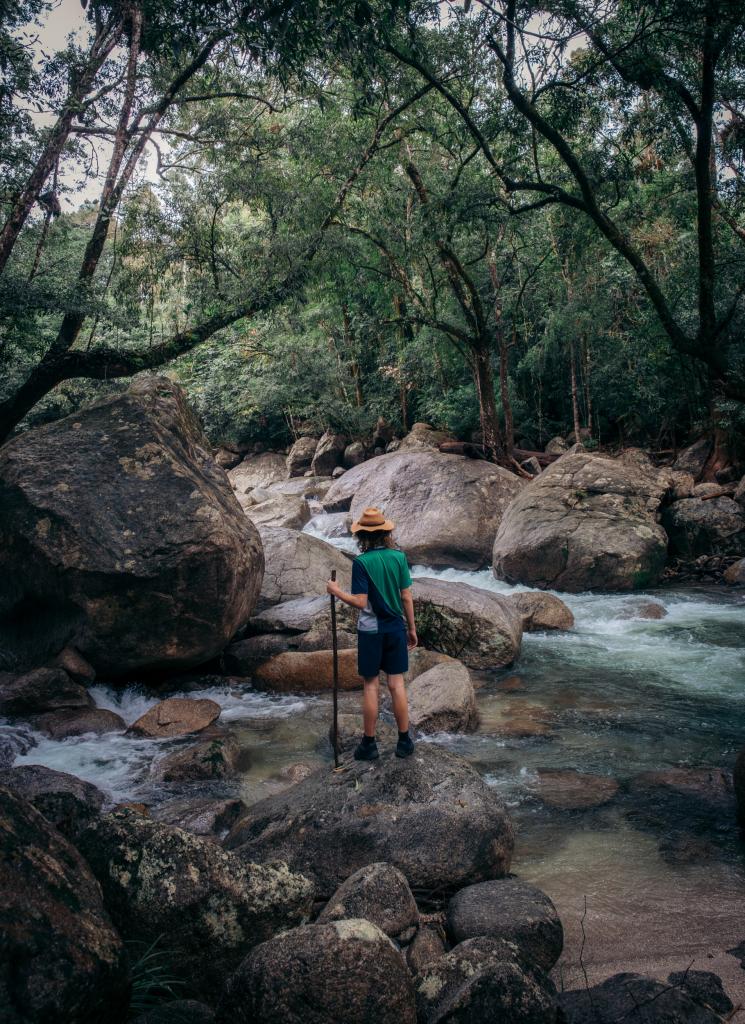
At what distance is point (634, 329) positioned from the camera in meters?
17.5

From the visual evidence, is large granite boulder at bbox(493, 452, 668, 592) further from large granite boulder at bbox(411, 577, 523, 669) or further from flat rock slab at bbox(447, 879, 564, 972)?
flat rock slab at bbox(447, 879, 564, 972)

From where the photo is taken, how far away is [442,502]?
15.0 metres

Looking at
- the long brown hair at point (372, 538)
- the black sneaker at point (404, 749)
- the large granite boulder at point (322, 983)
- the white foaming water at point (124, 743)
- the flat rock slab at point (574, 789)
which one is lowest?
the white foaming water at point (124, 743)

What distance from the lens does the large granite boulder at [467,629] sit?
28.1ft

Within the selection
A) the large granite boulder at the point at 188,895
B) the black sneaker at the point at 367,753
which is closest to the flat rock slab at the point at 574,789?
the black sneaker at the point at 367,753

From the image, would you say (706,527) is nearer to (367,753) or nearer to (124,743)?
(367,753)

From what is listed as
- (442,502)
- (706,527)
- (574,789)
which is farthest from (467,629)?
(706,527)

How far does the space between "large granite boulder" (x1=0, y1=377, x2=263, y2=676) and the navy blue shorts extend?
10.3ft

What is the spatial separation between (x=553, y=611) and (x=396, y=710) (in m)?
6.17

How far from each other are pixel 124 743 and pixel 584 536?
A: 8.37 metres

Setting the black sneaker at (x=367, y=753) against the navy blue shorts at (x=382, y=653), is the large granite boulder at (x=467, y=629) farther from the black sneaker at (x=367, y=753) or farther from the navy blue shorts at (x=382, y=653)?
the black sneaker at (x=367, y=753)

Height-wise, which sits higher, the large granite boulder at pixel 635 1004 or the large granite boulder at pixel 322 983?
the large granite boulder at pixel 322 983

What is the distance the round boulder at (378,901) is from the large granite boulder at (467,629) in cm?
522

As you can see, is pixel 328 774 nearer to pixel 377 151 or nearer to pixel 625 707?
pixel 625 707
